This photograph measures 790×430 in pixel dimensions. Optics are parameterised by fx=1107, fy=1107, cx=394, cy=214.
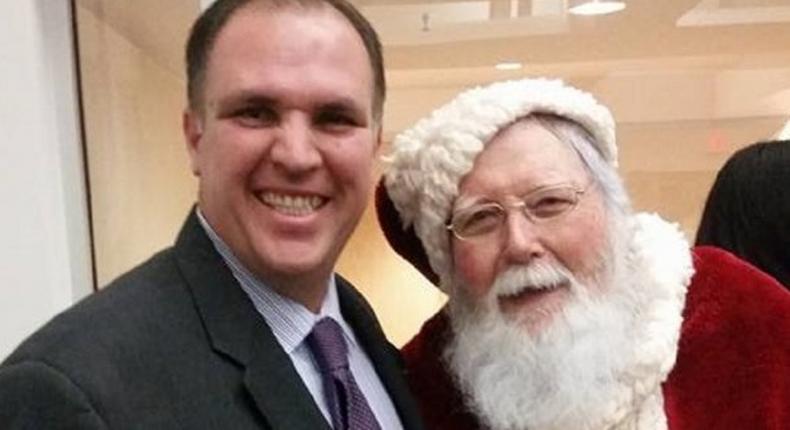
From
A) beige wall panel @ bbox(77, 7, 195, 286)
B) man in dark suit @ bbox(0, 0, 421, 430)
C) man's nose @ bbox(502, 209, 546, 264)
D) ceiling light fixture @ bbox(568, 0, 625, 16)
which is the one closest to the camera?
man in dark suit @ bbox(0, 0, 421, 430)

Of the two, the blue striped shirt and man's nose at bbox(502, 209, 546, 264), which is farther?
man's nose at bbox(502, 209, 546, 264)

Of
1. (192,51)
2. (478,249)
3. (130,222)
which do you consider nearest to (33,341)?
(192,51)

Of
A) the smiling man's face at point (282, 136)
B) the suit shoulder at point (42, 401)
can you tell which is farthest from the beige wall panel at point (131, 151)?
the suit shoulder at point (42, 401)

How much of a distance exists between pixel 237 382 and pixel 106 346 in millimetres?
134

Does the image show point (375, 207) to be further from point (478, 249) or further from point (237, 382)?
point (237, 382)

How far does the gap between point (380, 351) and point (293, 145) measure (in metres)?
0.37

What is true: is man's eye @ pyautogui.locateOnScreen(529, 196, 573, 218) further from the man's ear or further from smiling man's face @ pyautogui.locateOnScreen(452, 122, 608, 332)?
the man's ear

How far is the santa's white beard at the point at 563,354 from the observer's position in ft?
4.21

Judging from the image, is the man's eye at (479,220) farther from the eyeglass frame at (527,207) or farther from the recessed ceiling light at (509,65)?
the recessed ceiling light at (509,65)

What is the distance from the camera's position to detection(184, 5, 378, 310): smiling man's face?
1.09m

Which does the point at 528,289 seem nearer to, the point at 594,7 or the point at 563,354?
the point at 563,354

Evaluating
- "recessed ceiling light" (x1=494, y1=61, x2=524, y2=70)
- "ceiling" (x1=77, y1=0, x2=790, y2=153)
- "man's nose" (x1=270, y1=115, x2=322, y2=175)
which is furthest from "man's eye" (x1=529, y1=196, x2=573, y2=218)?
"recessed ceiling light" (x1=494, y1=61, x2=524, y2=70)

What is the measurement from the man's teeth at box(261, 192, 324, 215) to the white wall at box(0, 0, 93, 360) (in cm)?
75

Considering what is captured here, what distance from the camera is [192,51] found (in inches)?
45.8
